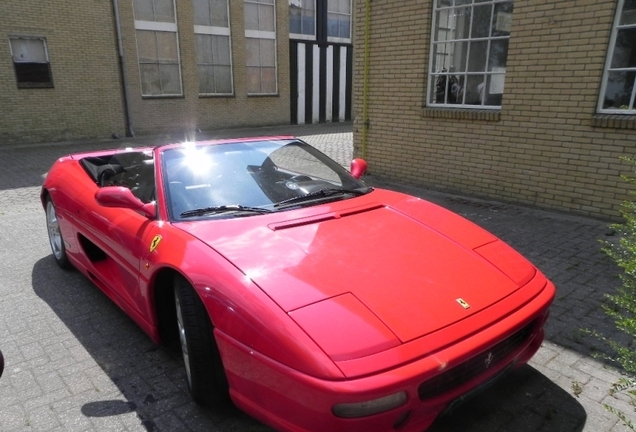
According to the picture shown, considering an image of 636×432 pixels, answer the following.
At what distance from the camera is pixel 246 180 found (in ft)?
9.82

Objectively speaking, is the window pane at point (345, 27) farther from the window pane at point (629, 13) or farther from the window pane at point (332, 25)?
the window pane at point (629, 13)

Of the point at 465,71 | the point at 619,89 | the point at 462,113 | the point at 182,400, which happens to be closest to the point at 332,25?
the point at 465,71

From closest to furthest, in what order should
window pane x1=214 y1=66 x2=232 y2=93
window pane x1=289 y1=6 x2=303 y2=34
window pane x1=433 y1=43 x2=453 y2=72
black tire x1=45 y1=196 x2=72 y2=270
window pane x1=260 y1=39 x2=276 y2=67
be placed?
black tire x1=45 y1=196 x2=72 y2=270 → window pane x1=433 y1=43 x2=453 y2=72 → window pane x1=214 y1=66 x2=232 y2=93 → window pane x1=260 y1=39 x2=276 y2=67 → window pane x1=289 y1=6 x2=303 y2=34

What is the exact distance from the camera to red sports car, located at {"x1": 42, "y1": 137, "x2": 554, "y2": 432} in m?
1.77

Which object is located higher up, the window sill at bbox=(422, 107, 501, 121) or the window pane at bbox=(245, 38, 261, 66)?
the window pane at bbox=(245, 38, 261, 66)

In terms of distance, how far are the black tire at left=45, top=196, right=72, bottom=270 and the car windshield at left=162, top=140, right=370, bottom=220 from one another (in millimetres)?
1913

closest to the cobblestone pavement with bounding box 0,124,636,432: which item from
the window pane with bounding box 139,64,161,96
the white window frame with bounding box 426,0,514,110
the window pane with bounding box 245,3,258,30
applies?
the white window frame with bounding box 426,0,514,110

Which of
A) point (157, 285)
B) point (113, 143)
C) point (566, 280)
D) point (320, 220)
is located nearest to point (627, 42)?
point (566, 280)

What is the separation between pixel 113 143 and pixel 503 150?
→ 1233 cm

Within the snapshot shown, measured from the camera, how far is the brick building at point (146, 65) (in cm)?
1351

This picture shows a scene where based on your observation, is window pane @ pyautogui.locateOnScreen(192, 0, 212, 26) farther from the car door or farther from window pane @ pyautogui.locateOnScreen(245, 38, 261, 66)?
the car door

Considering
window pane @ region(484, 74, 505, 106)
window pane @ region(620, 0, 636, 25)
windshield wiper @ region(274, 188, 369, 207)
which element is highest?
window pane @ region(620, 0, 636, 25)

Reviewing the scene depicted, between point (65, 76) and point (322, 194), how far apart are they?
560 inches

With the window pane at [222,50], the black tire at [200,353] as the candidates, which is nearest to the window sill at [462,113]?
the black tire at [200,353]
